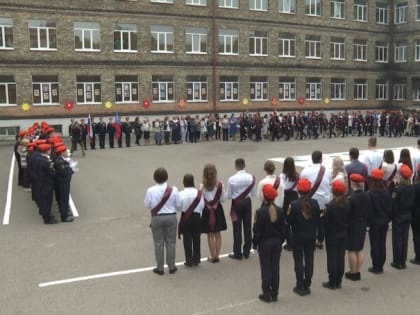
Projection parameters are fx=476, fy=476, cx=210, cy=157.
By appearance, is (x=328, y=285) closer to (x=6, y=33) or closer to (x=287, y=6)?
(x=6, y=33)

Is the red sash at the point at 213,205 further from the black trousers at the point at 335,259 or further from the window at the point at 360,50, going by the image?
the window at the point at 360,50

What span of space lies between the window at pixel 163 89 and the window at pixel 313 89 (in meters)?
13.0

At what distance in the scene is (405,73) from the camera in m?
46.0

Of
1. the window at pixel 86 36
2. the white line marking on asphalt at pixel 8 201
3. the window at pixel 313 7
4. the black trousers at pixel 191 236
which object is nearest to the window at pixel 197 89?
the window at pixel 86 36

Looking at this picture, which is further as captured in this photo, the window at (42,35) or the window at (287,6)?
the window at (287,6)

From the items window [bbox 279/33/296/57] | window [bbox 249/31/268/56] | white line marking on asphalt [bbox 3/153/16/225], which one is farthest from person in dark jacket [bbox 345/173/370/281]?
window [bbox 279/33/296/57]

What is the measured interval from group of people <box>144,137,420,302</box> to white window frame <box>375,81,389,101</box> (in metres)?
39.9

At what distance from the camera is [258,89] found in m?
39.0

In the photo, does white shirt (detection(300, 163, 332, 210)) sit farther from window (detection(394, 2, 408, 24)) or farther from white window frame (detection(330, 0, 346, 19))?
window (detection(394, 2, 408, 24))

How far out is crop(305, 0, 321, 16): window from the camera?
136ft

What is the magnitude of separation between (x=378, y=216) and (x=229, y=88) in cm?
3075

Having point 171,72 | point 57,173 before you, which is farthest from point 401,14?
point 57,173

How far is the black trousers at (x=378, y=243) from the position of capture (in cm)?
756

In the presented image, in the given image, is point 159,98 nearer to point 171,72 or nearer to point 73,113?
point 171,72
